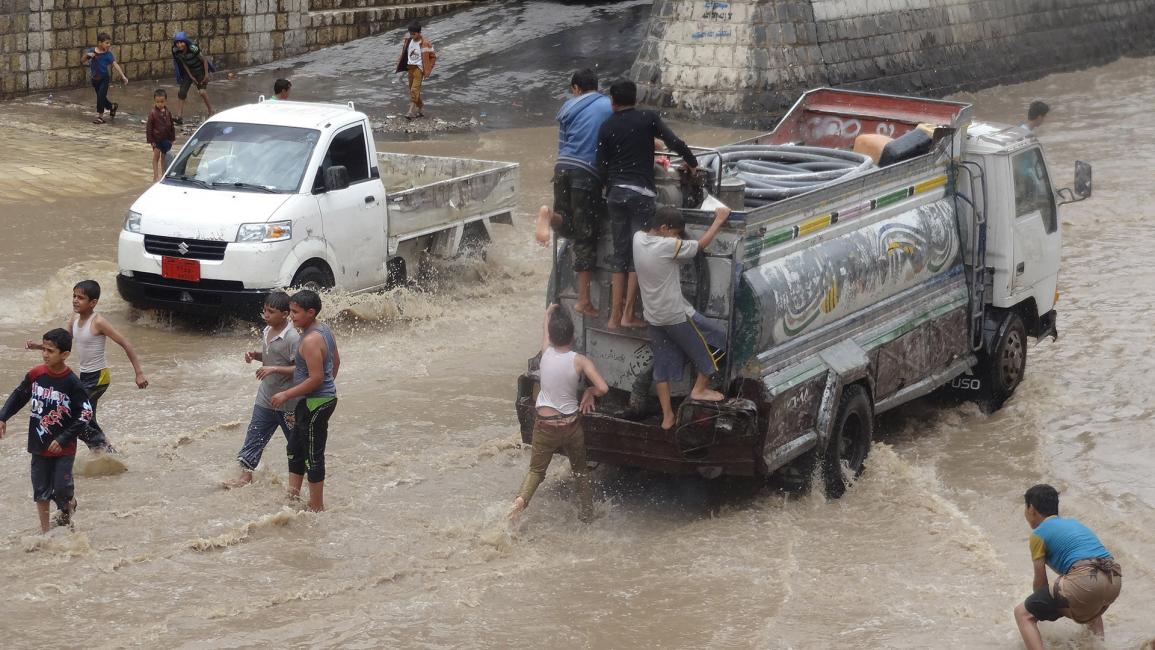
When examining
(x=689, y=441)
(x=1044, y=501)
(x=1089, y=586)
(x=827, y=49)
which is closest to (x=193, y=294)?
(x=689, y=441)

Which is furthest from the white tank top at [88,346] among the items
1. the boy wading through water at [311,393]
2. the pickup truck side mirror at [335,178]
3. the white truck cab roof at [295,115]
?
the white truck cab roof at [295,115]

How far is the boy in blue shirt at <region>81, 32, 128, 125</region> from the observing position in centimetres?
2017

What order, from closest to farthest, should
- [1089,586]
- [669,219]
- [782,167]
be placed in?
[1089,586] < [669,219] < [782,167]

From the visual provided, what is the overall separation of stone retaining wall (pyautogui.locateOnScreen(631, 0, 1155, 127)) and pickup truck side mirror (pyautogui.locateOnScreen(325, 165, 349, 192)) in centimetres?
1160

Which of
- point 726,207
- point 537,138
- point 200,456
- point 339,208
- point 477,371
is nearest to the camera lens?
point 726,207

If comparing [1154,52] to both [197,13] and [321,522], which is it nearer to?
[197,13]

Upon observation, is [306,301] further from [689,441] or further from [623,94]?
[689,441]

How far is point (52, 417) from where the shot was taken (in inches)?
298

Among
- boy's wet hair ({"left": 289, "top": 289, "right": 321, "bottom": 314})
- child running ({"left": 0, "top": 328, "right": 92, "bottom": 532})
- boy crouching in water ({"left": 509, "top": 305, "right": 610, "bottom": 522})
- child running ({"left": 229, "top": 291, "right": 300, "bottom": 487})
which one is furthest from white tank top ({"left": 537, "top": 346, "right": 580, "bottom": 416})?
child running ({"left": 0, "top": 328, "right": 92, "bottom": 532})

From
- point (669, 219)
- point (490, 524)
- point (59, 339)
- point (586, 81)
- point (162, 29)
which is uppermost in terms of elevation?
point (162, 29)

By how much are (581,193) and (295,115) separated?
18.1 feet

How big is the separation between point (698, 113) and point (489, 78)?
12.9ft

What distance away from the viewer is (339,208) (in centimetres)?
Result: 1252

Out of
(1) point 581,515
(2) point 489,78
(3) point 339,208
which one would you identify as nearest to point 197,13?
(2) point 489,78
